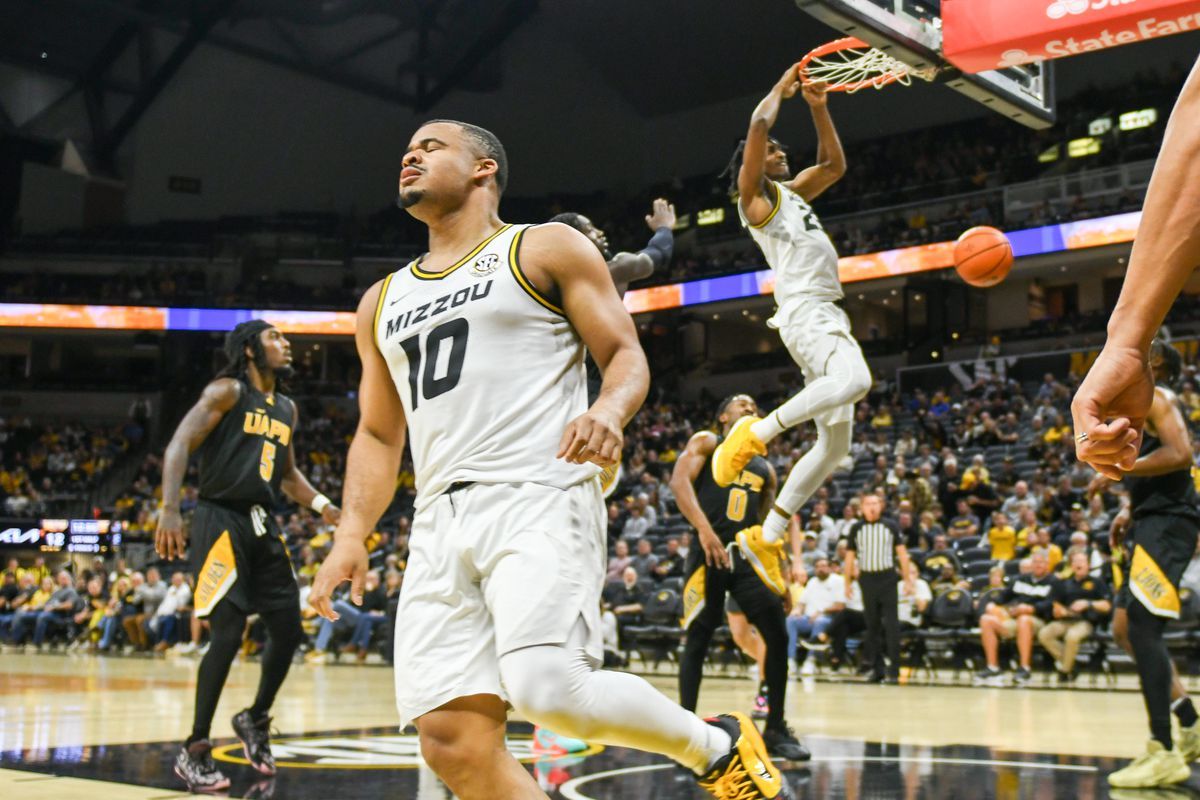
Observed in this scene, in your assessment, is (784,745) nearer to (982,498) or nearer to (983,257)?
(983,257)

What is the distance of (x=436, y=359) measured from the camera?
120 inches

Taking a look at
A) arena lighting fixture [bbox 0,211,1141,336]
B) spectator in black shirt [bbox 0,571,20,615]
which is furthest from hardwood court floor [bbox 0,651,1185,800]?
arena lighting fixture [bbox 0,211,1141,336]

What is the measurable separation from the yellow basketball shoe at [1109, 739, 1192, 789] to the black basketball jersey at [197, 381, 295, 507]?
387cm

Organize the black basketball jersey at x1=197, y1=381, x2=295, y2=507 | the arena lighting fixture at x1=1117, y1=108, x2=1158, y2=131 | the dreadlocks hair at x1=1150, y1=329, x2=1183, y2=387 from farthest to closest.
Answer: the arena lighting fixture at x1=1117, y1=108, x2=1158, y2=131 → the black basketball jersey at x1=197, y1=381, x2=295, y2=507 → the dreadlocks hair at x1=1150, y1=329, x2=1183, y2=387

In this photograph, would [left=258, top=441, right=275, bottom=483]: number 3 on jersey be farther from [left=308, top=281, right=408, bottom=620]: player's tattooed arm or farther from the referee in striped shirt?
the referee in striped shirt

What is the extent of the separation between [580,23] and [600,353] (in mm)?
31514

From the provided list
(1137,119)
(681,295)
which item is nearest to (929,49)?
(681,295)

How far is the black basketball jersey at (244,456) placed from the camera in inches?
219

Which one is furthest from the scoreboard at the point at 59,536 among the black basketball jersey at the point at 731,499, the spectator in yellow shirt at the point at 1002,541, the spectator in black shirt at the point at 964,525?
the black basketball jersey at the point at 731,499

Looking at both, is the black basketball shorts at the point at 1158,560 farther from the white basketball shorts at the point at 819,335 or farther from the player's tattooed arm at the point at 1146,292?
the player's tattooed arm at the point at 1146,292

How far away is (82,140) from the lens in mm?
33938

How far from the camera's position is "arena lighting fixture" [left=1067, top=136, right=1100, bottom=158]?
26.8 meters

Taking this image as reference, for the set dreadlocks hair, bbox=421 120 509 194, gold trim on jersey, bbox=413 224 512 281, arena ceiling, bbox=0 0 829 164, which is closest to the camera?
gold trim on jersey, bbox=413 224 512 281

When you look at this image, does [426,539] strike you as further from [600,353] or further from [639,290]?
[639,290]
